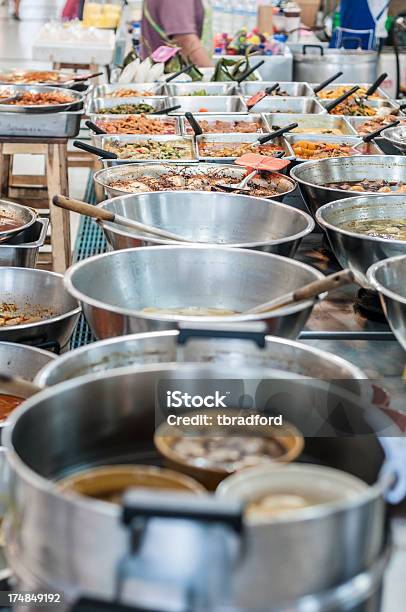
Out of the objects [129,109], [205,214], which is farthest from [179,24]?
[205,214]

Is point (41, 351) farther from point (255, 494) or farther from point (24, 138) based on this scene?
point (24, 138)

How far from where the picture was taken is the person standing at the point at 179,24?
5.11 meters

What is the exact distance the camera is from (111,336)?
1.49 metres

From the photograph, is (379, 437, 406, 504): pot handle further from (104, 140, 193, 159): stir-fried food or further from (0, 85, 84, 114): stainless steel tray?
(0, 85, 84, 114): stainless steel tray

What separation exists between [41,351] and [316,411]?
0.74 metres

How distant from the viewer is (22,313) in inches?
91.4

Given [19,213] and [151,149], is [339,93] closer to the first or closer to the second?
[151,149]

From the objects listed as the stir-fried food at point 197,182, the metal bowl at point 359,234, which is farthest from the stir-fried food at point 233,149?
the metal bowl at point 359,234

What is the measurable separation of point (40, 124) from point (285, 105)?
132 cm

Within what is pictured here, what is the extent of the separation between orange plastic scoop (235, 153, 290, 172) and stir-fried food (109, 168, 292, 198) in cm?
3

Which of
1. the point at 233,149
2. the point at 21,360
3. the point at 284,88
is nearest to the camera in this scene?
the point at 21,360

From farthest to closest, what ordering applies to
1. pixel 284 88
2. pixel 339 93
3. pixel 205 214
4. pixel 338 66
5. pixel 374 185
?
pixel 338 66
pixel 284 88
pixel 339 93
pixel 374 185
pixel 205 214

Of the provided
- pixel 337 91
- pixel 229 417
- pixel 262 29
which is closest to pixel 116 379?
pixel 229 417

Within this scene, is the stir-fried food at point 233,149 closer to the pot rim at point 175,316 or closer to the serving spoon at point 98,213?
the serving spoon at point 98,213
